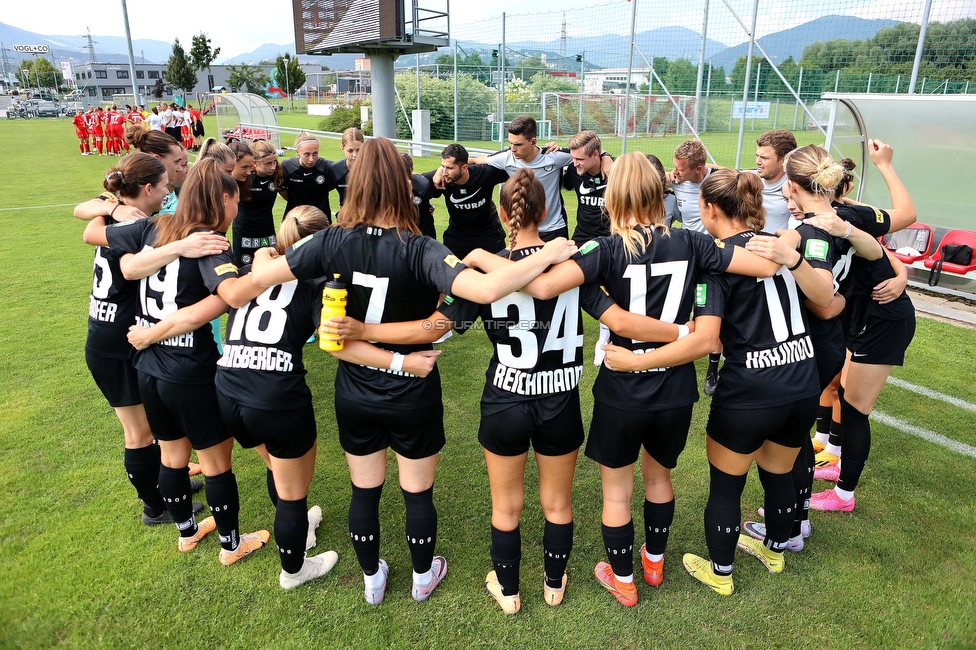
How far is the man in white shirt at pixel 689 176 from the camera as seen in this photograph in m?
5.19

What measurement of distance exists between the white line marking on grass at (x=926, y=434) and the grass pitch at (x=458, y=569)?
0.28 feet

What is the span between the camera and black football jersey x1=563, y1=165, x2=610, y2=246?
601 cm

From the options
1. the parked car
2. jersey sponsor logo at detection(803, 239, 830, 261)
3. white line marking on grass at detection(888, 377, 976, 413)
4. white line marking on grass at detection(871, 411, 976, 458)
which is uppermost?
the parked car

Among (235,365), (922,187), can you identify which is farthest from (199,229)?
(922,187)

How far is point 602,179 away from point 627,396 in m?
3.87

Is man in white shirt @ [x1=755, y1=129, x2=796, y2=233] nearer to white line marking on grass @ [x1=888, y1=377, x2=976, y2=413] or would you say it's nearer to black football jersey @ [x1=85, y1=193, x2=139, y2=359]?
white line marking on grass @ [x1=888, y1=377, x2=976, y2=413]

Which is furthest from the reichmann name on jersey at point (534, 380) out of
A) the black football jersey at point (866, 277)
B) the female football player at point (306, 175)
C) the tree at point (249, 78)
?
the tree at point (249, 78)

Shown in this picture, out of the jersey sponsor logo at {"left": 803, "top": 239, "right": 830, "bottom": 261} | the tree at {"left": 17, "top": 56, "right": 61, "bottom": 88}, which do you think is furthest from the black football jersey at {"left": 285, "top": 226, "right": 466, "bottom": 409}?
the tree at {"left": 17, "top": 56, "right": 61, "bottom": 88}

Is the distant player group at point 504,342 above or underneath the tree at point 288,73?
underneath

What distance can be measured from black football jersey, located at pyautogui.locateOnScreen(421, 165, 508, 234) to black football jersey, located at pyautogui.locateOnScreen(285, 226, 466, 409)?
11.0ft

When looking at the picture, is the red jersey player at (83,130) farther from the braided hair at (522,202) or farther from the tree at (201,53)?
the tree at (201,53)

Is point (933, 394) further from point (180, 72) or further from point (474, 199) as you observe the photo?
point (180, 72)

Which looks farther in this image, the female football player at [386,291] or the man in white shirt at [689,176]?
the man in white shirt at [689,176]

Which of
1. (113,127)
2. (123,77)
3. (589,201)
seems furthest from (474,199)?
(123,77)
